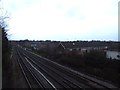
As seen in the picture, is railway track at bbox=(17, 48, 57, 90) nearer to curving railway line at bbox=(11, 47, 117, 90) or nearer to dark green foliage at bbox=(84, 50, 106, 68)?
curving railway line at bbox=(11, 47, 117, 90)

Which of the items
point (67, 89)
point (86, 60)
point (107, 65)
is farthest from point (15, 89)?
point (86, 60)

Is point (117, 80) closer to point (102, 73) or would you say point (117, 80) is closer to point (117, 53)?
point (102, 73)

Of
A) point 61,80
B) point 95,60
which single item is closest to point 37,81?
point 61,80

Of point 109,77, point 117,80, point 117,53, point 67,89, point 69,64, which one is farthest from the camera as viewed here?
point 117,53

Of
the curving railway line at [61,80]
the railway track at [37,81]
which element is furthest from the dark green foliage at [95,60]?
the railway track at [37,81]

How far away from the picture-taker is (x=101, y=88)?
58.6 feet

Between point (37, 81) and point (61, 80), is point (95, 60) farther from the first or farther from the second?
point (37, 81)

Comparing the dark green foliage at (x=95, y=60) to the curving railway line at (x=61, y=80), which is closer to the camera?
the curving railway line at (x=61, y=80)

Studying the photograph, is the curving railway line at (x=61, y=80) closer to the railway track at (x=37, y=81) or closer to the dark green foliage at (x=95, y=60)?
the railway track at (x=37, y=81)

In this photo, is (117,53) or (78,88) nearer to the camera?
(78,88)

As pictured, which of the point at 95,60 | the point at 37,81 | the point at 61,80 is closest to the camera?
the point at 37,81

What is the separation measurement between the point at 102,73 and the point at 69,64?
10.9m

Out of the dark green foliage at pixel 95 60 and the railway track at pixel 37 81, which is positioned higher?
the dark green foliage at pixel 95 60

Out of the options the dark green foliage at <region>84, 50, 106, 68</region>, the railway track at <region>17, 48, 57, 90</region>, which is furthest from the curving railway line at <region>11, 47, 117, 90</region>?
the dark green foliage at <region>84, 50, 106, 68</region>
